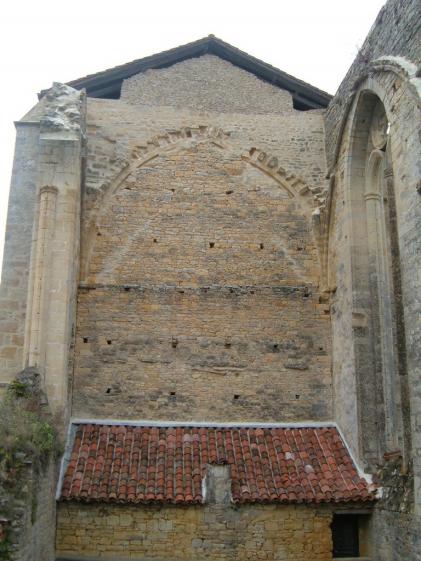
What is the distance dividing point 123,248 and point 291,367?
3544 millimetres

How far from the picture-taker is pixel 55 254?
9500 millimetres

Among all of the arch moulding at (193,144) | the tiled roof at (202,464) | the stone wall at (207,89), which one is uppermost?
the stone wall at (207,89)

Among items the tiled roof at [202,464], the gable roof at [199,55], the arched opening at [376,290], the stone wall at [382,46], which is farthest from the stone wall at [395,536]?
the gable roof at [199,55]

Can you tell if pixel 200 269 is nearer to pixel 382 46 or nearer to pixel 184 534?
pixel 184 534

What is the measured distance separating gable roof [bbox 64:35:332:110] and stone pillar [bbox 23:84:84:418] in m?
1.66

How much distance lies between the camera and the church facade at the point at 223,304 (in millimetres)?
8422

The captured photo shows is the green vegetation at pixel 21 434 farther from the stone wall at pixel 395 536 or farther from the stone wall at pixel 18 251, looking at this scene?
the stone wall at pixel 395 536

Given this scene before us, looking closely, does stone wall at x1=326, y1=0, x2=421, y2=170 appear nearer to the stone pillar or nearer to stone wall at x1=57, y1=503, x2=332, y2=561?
the stone pillar

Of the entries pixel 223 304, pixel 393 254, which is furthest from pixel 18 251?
pixel 393 254

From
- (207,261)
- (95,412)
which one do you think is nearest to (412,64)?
(207,261)

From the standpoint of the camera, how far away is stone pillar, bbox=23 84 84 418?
8.97 meters

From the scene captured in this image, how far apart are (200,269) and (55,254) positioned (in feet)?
8.58

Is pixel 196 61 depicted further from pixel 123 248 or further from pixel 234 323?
pixel 234 323

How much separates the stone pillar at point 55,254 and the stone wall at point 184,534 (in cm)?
158
